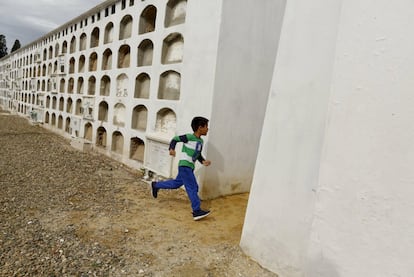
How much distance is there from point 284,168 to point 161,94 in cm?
307

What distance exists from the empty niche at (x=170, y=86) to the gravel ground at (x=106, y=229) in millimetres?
1490

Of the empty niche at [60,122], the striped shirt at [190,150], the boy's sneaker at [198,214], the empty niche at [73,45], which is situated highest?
the empty niche at [73,45]

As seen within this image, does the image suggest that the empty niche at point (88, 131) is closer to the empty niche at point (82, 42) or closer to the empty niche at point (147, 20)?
the empty niche at point (82, 42)

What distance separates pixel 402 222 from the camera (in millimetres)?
1304

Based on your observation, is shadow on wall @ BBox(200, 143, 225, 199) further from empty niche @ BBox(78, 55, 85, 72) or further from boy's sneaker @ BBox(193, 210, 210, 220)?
empty niche @ BBox(78, 55, 85, 72)

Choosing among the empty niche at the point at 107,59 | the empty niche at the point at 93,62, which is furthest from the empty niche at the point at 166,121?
the empty niche at the point at 93,62

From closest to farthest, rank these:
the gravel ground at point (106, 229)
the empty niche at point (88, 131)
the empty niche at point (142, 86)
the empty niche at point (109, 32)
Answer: the gravel ground at point (106, 229)
the empty niche at point (142, 86)
the empty niche at point (109, 32)
the empty niche at point (88, 131)

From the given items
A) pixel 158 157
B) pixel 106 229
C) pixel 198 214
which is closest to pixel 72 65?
pixel 158 157

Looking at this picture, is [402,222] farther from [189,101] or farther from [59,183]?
[59,183]

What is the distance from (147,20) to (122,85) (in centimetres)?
142

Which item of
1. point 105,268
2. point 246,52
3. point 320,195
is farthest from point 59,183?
point 320,195

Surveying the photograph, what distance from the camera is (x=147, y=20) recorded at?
5309 mm

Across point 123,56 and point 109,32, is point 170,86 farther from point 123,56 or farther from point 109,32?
point 109,32

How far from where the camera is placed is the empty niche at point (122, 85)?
5.58 m
